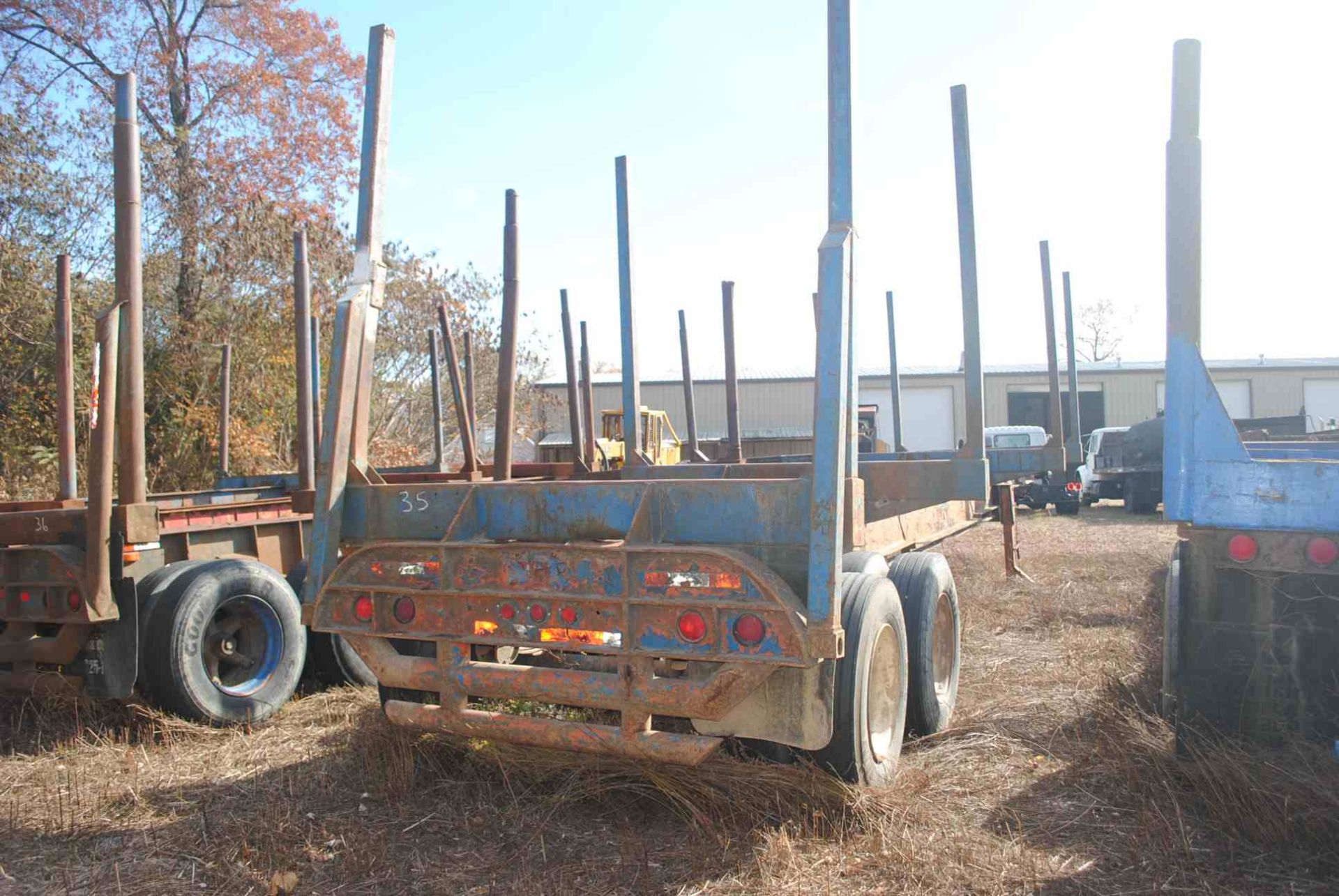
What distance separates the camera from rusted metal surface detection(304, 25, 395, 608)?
4.09 m

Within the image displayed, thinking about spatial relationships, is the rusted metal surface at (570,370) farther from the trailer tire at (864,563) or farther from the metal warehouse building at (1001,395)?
the metal warehouse building at (1001,395)

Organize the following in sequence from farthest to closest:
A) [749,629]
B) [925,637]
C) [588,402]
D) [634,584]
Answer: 1. [588,402]
2. [925,637]
3. [634,584]
4. [749,629]

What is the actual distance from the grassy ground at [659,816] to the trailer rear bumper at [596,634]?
386 mm

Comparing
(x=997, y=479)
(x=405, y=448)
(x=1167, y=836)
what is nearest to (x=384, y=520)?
(x=1167, y=836)

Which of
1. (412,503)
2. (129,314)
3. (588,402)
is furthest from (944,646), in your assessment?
(588,402)

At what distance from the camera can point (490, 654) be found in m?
4.61

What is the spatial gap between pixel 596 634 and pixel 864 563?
4.04 ft

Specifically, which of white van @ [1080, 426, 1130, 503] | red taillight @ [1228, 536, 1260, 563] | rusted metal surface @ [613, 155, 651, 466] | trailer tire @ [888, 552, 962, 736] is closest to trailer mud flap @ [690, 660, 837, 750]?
trailer tire @ [888, 552, 962, 736]

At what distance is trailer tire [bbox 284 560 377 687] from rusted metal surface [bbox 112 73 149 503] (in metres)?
1.38

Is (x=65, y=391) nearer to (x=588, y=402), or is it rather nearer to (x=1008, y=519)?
(x=588, y=402)

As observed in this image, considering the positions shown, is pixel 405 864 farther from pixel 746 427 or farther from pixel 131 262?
pixel 746 427

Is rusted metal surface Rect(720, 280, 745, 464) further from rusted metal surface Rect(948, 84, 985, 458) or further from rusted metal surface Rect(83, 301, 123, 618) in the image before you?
rusted metal surface Rect(83, 301, 123, 618)

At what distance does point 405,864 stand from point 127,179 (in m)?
4.10

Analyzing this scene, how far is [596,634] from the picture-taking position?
3.62 meters
